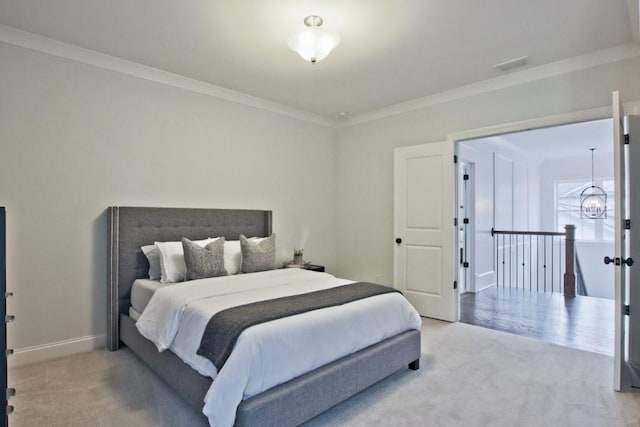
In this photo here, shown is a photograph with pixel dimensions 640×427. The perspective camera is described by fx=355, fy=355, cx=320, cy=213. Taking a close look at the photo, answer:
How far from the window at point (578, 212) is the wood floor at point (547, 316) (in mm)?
3580

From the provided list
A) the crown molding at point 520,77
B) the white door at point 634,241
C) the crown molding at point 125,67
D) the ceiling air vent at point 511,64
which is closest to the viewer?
the white door at point 634,241

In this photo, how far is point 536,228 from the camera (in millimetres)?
8672

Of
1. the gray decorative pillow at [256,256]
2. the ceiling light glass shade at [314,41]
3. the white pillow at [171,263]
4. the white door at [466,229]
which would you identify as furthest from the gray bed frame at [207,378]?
the white door at [466,229]

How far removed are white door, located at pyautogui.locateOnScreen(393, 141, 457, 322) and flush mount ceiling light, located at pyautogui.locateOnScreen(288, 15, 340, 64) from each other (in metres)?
2.13

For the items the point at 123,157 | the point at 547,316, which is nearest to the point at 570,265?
the point at 547,316

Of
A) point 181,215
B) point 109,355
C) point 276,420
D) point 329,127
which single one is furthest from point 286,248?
point 276,420

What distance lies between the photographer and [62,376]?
2.70m

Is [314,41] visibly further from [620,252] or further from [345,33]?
[620,252]

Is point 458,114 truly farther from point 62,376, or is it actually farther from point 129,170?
point 62,376

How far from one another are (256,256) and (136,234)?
1.16 metres

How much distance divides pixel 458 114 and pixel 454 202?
1023 millimetres

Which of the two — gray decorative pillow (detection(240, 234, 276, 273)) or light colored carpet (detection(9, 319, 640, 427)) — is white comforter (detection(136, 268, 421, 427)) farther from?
gray decorative pillow (detection(240, 234, 276, 273))

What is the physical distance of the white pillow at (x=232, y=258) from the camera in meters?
3.59

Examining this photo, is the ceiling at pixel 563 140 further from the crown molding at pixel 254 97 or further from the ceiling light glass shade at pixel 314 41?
the ceiling light glass shade at pixel 314 41
